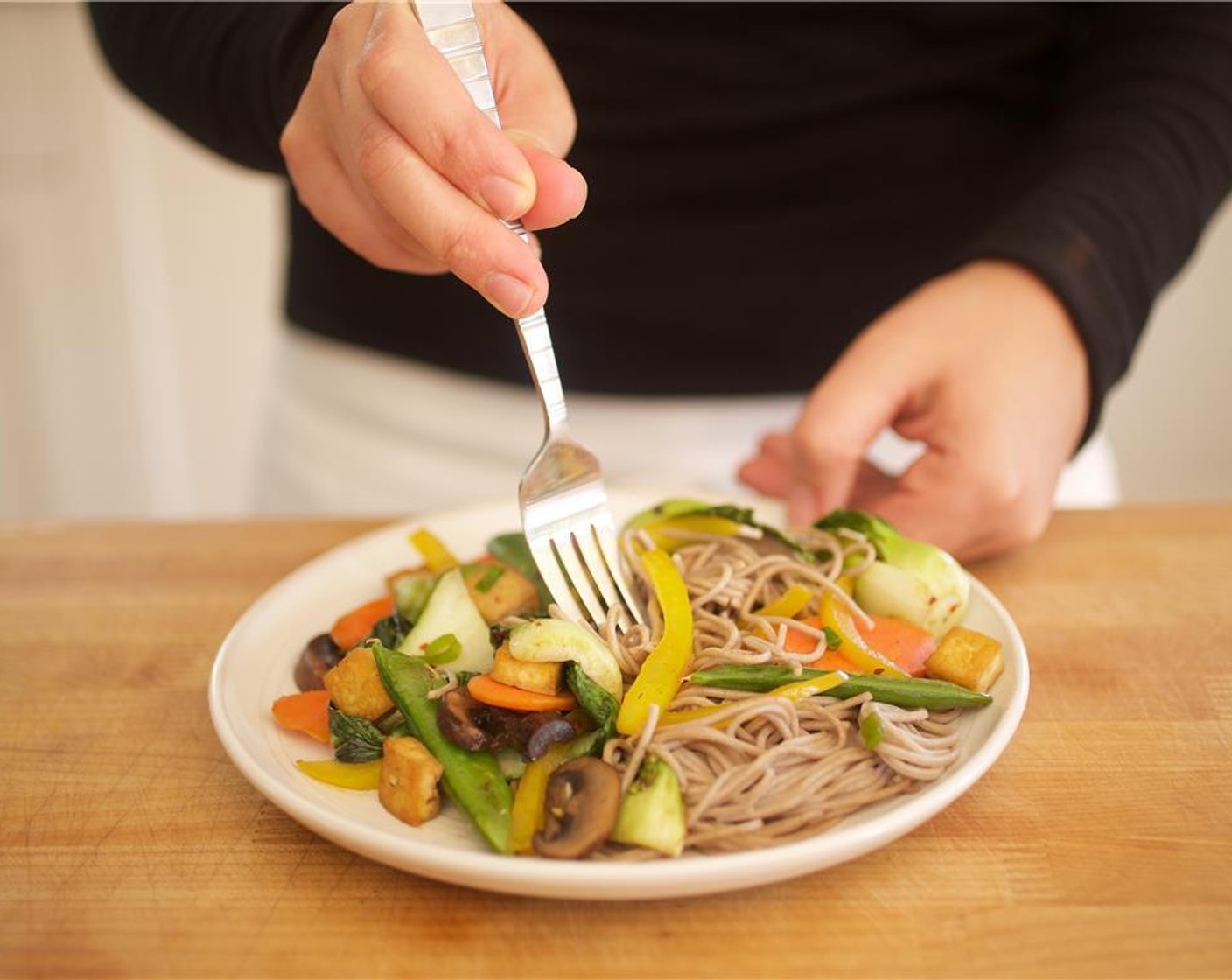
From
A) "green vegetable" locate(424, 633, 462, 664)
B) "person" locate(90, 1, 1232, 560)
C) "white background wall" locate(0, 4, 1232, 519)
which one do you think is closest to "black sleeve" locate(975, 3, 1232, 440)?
"person" locate(90, 1, 1232, 560)

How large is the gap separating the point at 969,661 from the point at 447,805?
660 millimetres

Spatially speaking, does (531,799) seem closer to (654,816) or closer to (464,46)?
(654,816)

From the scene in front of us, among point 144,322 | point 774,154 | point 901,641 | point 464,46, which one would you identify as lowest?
point 144,322

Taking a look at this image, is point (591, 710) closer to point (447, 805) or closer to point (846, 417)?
point (447, 805)

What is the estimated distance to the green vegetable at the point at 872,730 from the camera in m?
1.32

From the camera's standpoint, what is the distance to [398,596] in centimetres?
169

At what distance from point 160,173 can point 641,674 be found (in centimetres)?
420

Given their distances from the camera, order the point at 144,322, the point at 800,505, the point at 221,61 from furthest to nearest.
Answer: the point at 144,322 < the point at 221,61 < the point at 800,505

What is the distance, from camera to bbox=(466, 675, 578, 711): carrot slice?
4.43ft

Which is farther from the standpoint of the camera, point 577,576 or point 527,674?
point 577,576

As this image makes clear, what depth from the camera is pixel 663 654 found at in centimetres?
148

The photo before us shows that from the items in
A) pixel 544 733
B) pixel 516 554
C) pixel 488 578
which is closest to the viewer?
pixel 544 733

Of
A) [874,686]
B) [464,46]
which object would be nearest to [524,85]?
[464,46]

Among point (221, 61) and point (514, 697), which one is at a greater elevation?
point (221, 61)
